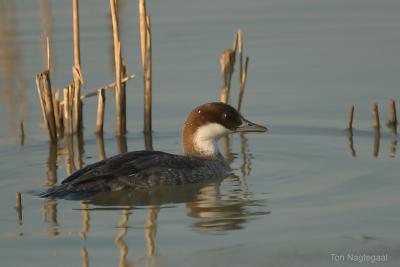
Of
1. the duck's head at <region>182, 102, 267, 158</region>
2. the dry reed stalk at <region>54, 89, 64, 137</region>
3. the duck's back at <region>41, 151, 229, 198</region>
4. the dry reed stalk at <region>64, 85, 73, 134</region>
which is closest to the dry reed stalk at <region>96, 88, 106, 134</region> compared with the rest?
the dry reed stalk at <region>64, 85, 73, 134</region>

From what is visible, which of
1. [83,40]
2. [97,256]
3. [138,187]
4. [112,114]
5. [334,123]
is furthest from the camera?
[83,40]

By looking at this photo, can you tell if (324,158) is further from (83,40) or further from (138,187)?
(83,40)

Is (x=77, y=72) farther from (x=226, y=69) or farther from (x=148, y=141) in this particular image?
(x=226, y=69)

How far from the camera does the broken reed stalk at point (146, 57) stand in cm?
1381

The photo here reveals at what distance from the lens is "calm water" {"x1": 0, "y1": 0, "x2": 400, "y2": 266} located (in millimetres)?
9734

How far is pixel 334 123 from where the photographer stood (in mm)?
14461

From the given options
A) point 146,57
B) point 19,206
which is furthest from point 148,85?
point 19,206

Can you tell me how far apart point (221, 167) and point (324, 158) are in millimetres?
1286

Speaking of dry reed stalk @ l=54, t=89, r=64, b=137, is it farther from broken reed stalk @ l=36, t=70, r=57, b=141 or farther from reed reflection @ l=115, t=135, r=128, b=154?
reed reflection @ l=115, t=135, r=128, b=154

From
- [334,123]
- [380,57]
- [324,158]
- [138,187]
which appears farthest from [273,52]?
[138,187]

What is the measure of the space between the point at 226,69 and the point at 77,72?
203 cm

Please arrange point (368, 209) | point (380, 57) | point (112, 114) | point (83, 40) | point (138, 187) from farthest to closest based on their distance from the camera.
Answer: point (83, 40), point (380, 57), point (112, 114), point (138, 187), point (368, 209)

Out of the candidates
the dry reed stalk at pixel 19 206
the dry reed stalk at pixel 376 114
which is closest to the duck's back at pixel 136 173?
the dry reed stalk at pixel 19 206

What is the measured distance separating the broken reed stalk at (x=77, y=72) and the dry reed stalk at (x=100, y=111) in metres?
0.28
